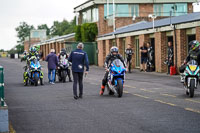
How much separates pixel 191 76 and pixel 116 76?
2396 millimetres

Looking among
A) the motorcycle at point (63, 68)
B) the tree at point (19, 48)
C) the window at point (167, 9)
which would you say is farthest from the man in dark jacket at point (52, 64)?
the tree at point (19, 48)

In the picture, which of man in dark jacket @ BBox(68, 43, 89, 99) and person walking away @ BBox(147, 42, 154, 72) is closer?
man in dark jacket @ BBox(68, 43, 89, 99)

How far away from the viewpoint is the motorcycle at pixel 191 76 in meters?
14.0

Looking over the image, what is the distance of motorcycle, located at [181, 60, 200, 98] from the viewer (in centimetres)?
1400

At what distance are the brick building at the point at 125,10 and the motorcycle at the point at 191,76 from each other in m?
40.9

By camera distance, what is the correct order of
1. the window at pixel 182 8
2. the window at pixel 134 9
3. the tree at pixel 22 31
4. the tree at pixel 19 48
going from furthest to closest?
the tree at pixel 22 31, the tree at pixel 19 48, the window at pixel 182 8, the window at pixel 134 9

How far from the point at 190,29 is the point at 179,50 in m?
1.59

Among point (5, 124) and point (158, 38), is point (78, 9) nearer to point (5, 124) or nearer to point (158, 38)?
point (158, 38)

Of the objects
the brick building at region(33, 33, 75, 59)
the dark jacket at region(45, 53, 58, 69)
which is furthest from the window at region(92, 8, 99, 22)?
the dark jacket at region(45, 53, 58, 69)

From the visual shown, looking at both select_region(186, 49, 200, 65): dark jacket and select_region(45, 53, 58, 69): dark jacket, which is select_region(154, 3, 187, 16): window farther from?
select_region(186, 49, 200, 65): dark jacket

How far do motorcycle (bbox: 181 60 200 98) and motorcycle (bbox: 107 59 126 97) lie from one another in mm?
2021

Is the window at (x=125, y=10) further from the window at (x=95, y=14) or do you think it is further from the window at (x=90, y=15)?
the window at (x=90, y=15)

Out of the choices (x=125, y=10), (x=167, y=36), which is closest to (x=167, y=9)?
(x=125, y=10)

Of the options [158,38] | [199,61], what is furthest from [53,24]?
[199,61]
